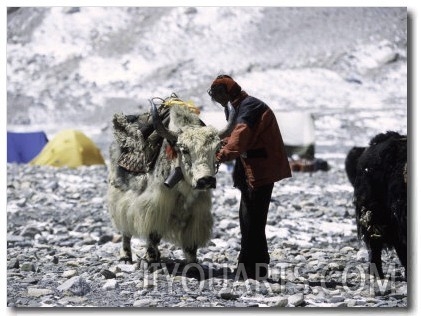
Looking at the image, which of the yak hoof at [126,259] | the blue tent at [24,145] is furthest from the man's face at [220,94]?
the blue tent at [24,145]

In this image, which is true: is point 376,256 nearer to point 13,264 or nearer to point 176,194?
point 176,194

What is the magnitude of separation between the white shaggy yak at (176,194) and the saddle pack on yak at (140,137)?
0.05 m

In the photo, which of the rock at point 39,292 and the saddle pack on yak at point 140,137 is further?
the saddle pack on yak at point 140,137

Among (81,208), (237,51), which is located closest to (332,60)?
(237,51)

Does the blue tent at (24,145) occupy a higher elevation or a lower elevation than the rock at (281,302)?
higher

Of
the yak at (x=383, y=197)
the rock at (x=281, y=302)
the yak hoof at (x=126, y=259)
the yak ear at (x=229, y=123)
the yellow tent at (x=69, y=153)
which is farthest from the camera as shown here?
the yellow tent at (x=69, y=153)

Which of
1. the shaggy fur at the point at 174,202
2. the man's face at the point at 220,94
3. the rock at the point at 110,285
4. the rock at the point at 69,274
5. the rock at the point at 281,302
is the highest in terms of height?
the man's face at the point at 220,94

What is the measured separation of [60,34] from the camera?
7.77m

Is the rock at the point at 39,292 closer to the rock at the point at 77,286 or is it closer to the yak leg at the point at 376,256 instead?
the rock at the point at 77,286

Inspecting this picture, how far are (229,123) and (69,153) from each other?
24.6 feet

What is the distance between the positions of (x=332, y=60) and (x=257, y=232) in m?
11.7

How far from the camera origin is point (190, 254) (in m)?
3.80

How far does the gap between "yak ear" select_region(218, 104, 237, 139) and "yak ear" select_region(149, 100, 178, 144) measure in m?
0.25

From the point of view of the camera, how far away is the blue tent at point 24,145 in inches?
441
